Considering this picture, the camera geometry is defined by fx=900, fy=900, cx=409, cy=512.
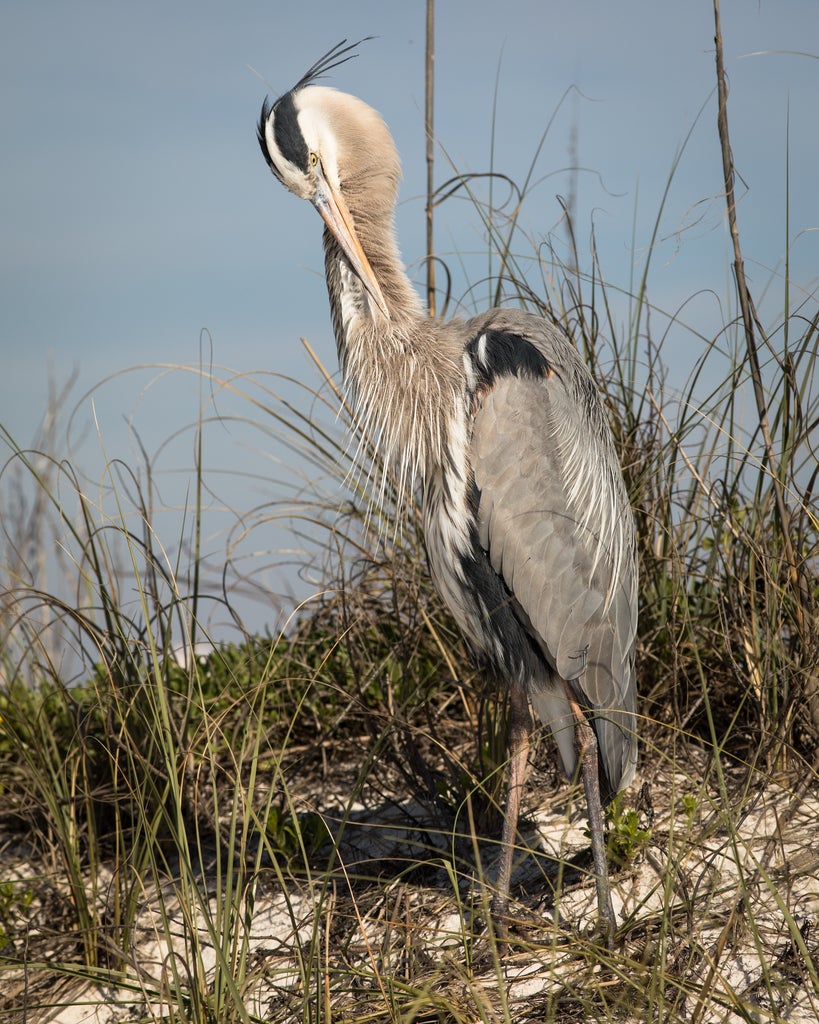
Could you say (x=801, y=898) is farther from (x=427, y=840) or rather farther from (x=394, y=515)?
(x=394, y=515)

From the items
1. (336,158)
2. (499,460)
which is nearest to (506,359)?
(499,460)

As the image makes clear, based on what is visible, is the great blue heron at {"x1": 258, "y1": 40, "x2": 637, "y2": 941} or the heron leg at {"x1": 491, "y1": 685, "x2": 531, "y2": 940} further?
the great blue heron at {"x1": 258, "y1": 40, "x2": 637, "y2": 941}

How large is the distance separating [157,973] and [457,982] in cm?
102

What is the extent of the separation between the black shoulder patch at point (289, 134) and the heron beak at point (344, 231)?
74 millimetres

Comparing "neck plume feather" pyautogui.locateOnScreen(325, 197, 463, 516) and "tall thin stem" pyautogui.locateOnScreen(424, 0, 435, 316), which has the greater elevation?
"tall thin stem" pyautogui.locateOnScreen(424, 0, 435, 316)

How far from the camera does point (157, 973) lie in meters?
2.72

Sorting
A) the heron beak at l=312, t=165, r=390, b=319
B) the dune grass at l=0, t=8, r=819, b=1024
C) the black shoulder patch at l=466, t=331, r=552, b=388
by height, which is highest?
the heron beak at l=312, t=165, r=390, b=319

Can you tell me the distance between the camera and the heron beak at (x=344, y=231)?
2980 millimetres

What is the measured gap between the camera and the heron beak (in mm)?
2980

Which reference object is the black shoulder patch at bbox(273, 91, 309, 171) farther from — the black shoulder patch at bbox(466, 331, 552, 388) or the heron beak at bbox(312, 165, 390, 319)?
the black shoulder patch at bbox(466, 331, 552, 388)

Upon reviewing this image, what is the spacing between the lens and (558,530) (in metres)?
2.77

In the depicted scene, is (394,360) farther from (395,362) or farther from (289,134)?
(289,134)

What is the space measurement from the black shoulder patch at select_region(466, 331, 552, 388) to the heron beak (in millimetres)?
372

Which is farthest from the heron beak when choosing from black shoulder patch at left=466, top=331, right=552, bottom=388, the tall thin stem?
the tall thin stem
